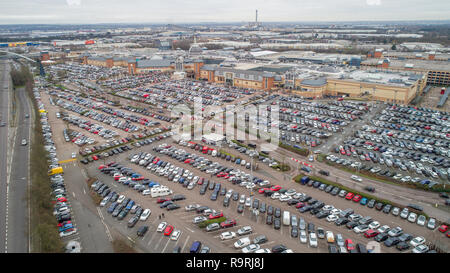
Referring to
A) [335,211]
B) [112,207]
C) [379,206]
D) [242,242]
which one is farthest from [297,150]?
[112,207]

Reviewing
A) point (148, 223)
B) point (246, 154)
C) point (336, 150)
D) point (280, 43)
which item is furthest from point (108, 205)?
point (280, 43)

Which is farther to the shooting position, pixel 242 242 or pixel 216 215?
pixel 216 215

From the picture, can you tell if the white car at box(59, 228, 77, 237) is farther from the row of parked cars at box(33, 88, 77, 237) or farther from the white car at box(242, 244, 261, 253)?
the white car at box(242, 244, 261, 253)

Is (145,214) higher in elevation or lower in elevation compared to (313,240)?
higher

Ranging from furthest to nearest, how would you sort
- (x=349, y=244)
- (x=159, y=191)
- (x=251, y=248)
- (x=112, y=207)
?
(x=159, y=191)
(x=112, y=207)
(x=349, y=244)
(x=251, y=248)

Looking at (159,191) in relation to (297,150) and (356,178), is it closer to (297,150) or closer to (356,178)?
(297,150)

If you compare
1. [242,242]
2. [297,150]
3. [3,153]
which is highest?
[3,153]

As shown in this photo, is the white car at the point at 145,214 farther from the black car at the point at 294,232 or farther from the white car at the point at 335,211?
the white car at the point at 335,211

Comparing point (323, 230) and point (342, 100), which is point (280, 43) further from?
point (323, 230)

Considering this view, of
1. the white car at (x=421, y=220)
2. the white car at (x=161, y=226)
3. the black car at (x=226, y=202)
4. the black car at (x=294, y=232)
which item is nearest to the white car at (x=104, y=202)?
the white car at (x=161, y=226)

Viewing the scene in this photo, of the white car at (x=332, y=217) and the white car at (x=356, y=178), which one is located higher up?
the white car at (x=356, y=178)

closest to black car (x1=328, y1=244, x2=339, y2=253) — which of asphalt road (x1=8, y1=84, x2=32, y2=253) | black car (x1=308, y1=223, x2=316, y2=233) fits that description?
black car (x1=308, y1=223, x2=316, y2=233)
